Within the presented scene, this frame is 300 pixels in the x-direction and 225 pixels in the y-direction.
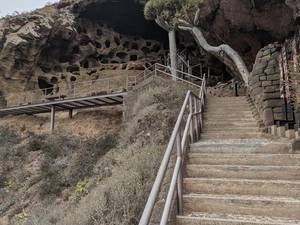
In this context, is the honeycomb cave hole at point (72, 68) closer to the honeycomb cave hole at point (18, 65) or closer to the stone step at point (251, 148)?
the honeycomb cave hole at point (18, 65)

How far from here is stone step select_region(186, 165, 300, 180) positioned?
3.70 m

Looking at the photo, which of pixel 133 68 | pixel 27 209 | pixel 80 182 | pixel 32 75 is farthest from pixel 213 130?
pixel 32 75

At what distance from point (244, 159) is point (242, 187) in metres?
0.88

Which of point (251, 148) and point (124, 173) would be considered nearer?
point (251, 148)

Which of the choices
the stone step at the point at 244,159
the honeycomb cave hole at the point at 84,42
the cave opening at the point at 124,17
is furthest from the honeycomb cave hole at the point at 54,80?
the stone step at the point at 244,159

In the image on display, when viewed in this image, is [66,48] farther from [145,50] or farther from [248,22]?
[248,22]

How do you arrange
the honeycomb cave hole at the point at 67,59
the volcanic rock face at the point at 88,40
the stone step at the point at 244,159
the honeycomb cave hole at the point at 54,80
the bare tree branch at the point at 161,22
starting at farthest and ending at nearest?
the honeycomb cave hole at the point at 67,59 < the honeycomb cave hole at the point at 54,80 < the bare tree branch at the point at 161,22 < the volcanic rock face at the point at 88,40 < the stone step at the point at 244,159

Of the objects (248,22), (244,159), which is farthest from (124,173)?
(248,22)

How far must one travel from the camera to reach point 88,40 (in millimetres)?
23766

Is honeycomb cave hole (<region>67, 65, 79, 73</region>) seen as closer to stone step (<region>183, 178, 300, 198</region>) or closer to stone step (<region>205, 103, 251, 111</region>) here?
stone step (<region>205, 103, 251, 111</region>)

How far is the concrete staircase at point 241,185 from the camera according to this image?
9.62ft

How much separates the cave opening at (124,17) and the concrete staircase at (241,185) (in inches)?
885

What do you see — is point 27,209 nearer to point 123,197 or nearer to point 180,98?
point 123,197

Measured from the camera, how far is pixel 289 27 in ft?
38.1
